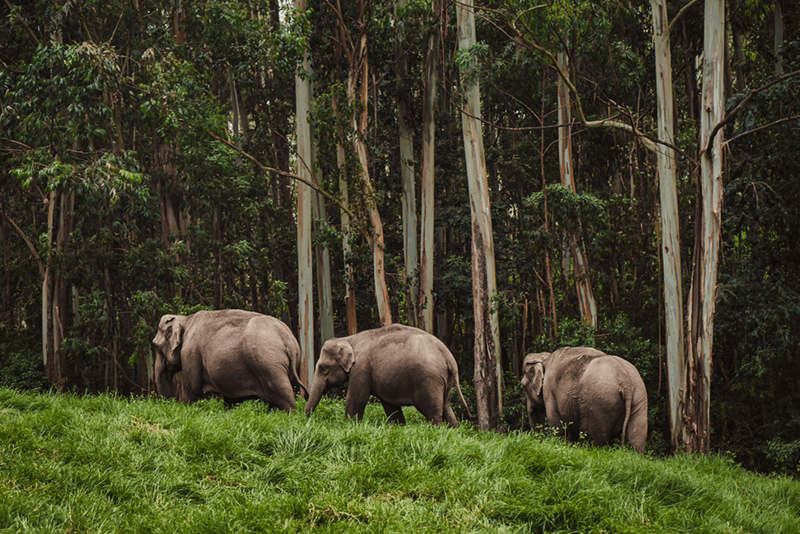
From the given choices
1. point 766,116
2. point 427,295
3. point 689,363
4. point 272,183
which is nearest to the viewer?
point 689,363

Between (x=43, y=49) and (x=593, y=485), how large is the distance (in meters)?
11.5

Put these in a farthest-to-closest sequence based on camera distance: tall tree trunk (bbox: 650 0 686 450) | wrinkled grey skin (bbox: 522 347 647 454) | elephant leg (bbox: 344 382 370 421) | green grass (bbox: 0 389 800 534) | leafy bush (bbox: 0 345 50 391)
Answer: leafy bush (bbox: 0 345 50 391), tall tree trunk (bbox: 650 0 686 450), elephant leg (bbox: 344 382 370 421), wrinkled grey skin (bbox: 522 347 647 454), green grass (bbox: 0 389 800 534)

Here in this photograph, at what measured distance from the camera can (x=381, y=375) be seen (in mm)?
7082

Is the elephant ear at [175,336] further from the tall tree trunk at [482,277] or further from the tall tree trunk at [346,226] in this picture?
the tall tree trunk at [346,226]

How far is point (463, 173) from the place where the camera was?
1727 centimetres

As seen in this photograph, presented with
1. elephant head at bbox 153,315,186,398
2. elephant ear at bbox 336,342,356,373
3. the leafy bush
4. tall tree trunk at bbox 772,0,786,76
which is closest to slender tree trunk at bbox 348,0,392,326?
elephant head at bbox 153,315,186,398

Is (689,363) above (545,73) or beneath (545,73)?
beneath

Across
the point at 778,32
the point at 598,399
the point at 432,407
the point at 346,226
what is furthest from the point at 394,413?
the point at 778,32

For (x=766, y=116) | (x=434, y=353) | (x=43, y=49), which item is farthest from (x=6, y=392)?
(x=766, y=116)

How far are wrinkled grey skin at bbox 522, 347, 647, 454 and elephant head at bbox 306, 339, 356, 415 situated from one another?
7.76ft

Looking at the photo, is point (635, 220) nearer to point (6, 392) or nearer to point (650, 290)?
point (650, 290)

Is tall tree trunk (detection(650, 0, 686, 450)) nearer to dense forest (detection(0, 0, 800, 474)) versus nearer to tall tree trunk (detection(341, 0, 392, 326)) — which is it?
dense forest (detection(0, 0, 800, 474))

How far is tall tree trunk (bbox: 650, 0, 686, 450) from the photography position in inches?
353

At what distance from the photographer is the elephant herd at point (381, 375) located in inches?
278
